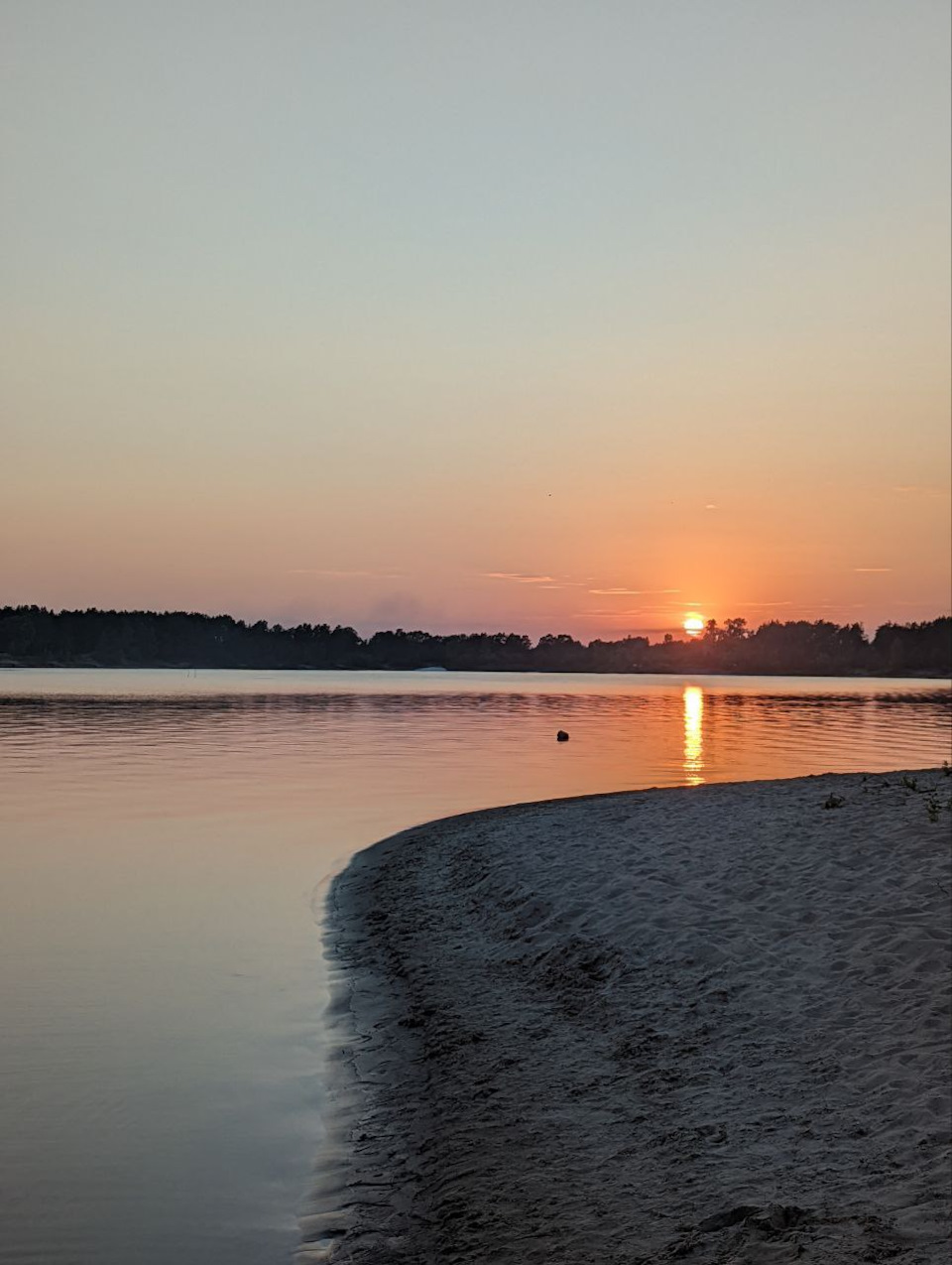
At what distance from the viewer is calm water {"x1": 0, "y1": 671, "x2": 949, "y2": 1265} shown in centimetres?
931

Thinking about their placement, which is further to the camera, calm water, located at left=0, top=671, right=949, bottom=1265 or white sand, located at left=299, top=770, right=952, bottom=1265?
calm water, located at left=0, top=671, right=949, bottom=1265

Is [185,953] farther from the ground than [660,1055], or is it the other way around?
[660,1055]

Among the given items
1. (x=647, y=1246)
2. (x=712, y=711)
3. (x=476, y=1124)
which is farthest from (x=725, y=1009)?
(x=712, y=711)

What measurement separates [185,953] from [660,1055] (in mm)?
9281

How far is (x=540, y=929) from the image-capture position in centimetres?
1698

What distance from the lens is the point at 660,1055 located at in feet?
38.1

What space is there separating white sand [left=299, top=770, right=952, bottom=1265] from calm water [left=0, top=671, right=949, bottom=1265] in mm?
944

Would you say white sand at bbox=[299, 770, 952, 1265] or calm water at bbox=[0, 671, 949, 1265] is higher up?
white sand at bbox=[299, 770, 952, 1265]

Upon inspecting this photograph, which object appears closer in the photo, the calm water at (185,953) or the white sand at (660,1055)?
the white sand at (660,1055)

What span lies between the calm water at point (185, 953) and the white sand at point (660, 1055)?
94cm

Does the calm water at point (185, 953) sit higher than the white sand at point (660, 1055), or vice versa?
the white sand at point (660, 1055)

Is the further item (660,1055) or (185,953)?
(185,953)

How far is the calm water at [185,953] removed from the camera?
30.6ft

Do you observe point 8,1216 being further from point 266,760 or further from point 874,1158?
point 266,760
